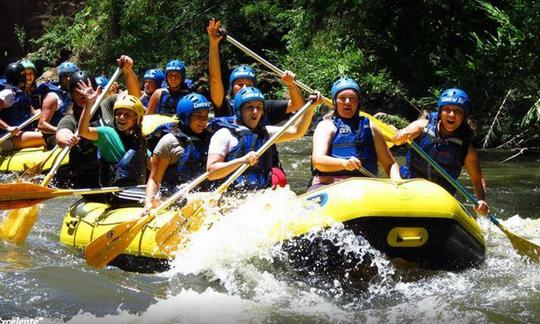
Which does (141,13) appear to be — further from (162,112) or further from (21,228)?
(21,228)

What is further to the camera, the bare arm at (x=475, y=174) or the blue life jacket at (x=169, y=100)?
the blue life jacket at (x=169, y=100)

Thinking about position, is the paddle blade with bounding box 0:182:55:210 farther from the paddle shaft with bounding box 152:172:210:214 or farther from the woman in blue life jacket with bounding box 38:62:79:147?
the woman in blue life jacket with bounding box 38:62:79:147

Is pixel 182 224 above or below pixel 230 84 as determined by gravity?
below

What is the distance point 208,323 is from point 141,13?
12298 millimetres

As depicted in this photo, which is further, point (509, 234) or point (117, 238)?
point (509, 234)

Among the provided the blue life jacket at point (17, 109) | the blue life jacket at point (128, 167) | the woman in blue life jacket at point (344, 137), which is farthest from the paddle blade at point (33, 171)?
the woman in blue life jacket at point (344, 137)

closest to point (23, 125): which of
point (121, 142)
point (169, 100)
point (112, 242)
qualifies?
point (169, 100)

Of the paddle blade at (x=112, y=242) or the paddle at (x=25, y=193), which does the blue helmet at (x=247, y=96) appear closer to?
the paddle blade at (x=112, y=242)

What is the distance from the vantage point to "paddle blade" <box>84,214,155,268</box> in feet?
17.7

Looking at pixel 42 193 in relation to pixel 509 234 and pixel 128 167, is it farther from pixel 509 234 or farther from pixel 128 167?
pixel 509 234

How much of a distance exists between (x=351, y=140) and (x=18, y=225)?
9.65ft

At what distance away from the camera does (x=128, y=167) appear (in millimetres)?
6188

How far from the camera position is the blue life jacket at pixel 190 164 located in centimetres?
590

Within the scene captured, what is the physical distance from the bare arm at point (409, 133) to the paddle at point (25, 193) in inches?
83.1
